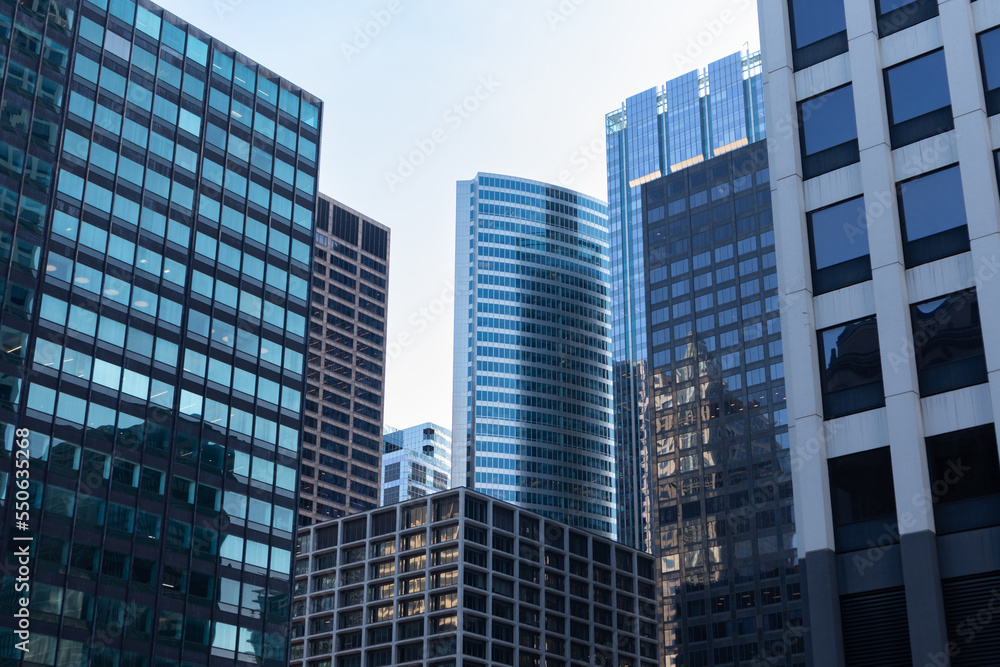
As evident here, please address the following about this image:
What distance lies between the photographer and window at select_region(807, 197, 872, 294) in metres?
36.0

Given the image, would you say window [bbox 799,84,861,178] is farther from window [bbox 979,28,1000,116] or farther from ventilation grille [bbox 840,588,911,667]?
ventilation grille [bbox 840,588,911,667]

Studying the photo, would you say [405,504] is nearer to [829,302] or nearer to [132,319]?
[132,319]

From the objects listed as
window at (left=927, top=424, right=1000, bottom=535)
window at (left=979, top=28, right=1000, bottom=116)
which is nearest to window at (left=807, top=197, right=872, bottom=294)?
window at (left=979, top=28, right=1000, bottom=116)

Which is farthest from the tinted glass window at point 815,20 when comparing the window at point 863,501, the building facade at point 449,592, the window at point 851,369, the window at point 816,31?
the building facade at point 449,592

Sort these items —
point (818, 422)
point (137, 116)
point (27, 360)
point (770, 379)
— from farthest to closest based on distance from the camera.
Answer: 1. point (770, 379)
2. point (137, 116)
3. point (27, 360)
4. point (818, 422)

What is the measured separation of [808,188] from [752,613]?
441 ft

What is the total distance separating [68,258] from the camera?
7906 cm

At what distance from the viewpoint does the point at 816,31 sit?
40125mm

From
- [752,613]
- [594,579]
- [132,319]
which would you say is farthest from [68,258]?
[752,613]

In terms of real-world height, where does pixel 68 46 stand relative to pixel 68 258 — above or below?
above

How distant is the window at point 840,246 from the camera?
3600 centimetres

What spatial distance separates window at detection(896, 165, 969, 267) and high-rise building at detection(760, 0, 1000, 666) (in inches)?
1.9

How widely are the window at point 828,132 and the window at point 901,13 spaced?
7.70 ft

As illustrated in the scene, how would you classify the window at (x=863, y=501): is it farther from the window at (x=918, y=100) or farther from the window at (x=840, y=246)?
the window at (x=918, y=100)
